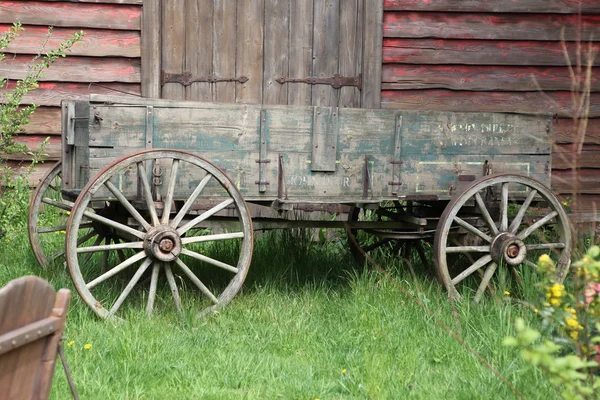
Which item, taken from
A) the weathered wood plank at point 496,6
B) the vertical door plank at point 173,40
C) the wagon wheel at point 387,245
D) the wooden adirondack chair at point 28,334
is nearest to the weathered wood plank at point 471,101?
the weathered wood plank at point 496,6

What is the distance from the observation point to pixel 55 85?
6.50 meters

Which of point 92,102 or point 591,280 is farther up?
point 92,102

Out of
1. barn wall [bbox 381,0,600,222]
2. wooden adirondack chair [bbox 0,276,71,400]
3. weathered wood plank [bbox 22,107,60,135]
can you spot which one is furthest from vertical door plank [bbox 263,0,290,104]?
wooden adirondack chair [bbox 0,276,71,400]

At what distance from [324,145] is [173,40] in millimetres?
2442

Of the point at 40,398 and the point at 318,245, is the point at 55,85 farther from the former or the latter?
the point at 40,398

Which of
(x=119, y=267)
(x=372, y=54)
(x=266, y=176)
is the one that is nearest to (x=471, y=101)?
(x=372, y=54)

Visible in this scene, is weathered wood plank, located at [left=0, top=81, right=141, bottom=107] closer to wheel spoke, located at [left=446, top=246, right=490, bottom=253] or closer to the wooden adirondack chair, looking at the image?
wheel spoke, located at [left=446, top=246, right=490, bottom=253]

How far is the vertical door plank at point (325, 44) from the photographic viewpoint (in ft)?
22.2

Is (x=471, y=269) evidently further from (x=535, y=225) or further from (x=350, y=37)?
(x=350, y=37)

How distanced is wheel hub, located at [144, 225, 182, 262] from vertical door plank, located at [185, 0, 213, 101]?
2.61 metres

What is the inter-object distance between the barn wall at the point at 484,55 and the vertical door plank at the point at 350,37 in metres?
0.23

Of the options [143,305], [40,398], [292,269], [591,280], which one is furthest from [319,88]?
[40,398]

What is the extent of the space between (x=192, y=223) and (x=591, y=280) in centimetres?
230

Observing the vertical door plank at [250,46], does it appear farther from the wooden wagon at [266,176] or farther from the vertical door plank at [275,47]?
the wooden wagon at [266,176]
